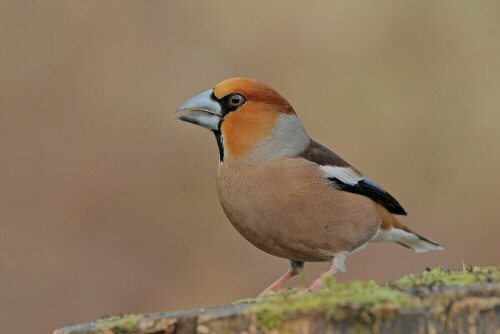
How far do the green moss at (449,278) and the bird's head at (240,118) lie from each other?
1.94 meters

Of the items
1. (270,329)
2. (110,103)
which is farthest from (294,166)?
(110,103)

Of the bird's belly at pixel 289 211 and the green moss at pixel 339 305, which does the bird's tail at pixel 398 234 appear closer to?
the bird's belly at pixel 289 211

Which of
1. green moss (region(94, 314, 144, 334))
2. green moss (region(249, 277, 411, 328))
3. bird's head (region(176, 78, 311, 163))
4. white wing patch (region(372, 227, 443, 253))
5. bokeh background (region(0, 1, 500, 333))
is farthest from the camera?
bokeh background (region(0, 1, 500, 333))

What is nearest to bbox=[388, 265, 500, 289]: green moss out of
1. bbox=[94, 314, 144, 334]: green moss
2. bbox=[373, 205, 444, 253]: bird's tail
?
bbox=[94, 314, 144, 334]: green moss

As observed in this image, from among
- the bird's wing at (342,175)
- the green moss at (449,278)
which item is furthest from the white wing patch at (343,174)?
the green moss at (449,278)

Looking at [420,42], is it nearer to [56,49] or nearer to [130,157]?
[130,157]

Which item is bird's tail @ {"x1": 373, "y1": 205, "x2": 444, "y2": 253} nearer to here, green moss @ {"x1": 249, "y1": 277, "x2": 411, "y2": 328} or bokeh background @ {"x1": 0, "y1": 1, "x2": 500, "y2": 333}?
bokeh background @ {"x1": 0, "y1": 1, "x2": 500, "y2": 333}

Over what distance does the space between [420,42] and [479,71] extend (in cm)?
99

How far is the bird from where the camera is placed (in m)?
4.72

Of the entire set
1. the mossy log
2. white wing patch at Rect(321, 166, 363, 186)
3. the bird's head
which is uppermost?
the bird's head

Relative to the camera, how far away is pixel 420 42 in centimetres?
1075

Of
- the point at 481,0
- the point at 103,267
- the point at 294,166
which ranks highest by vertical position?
the point at 481,0

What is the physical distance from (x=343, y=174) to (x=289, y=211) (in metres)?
0.79

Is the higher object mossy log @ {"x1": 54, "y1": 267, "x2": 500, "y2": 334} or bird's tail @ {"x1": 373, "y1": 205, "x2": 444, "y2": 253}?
mossy log @ {"x1": 54, "y1": 267, "x2": 500, "y2": 334}
